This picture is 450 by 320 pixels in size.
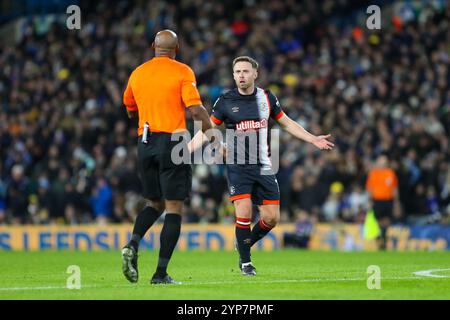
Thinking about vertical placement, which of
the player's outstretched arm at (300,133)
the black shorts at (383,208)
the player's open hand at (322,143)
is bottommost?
the black shorts at (383,208)

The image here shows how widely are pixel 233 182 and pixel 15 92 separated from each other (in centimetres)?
1698

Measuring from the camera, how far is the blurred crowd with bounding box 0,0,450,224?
70.3ft

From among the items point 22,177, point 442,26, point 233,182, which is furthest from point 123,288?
point 442,26

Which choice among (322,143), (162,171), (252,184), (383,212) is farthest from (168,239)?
(383,212)

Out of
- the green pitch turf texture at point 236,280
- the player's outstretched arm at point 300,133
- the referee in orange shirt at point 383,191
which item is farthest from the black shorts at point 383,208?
the player's outstretched arm at point 300,133

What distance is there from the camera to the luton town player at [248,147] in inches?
445

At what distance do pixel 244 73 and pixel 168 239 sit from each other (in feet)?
8.19

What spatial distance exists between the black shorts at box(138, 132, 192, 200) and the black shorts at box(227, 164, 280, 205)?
68.4 inches

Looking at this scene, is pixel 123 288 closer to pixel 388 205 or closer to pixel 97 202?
pixel 388 205

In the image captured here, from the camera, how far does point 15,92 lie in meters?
27.2

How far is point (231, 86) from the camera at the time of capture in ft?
82.7

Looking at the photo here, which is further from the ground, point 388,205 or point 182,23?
point 182,23

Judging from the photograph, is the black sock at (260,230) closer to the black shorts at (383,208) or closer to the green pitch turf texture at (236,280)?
the green pitch turf texture at (236,280)

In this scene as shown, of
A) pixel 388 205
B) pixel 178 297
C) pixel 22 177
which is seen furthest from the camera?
pixel 22 177
